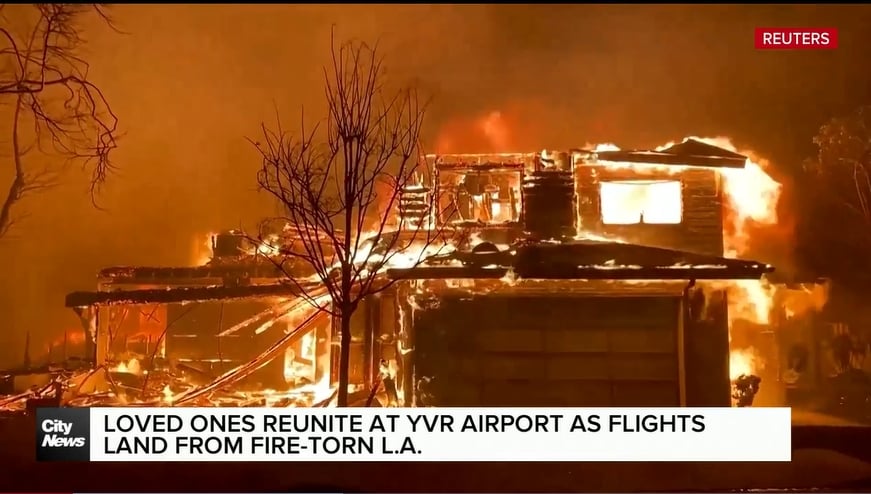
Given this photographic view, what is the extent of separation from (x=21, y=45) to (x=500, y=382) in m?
4.66

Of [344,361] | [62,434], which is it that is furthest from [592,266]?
[62,434]

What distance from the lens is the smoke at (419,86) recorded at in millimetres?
4617

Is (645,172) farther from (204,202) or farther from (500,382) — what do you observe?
(204,202)

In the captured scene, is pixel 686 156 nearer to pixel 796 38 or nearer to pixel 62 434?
pixel 796 38

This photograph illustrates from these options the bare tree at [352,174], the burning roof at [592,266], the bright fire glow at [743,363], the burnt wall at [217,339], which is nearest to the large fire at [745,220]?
the bright fire glow at [743,363]

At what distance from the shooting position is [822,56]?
184 inches

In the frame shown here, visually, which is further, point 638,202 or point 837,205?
point 638,202

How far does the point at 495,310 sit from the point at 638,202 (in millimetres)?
1504

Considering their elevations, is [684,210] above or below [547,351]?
above

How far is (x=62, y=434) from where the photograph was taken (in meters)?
4.43

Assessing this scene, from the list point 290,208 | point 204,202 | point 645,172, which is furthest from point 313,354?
point 645,172

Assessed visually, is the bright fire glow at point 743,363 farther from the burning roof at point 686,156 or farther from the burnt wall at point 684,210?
the burning roof at point 686,156

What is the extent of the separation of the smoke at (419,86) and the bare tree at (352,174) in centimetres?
14

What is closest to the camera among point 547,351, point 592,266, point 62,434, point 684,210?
point 62,434
